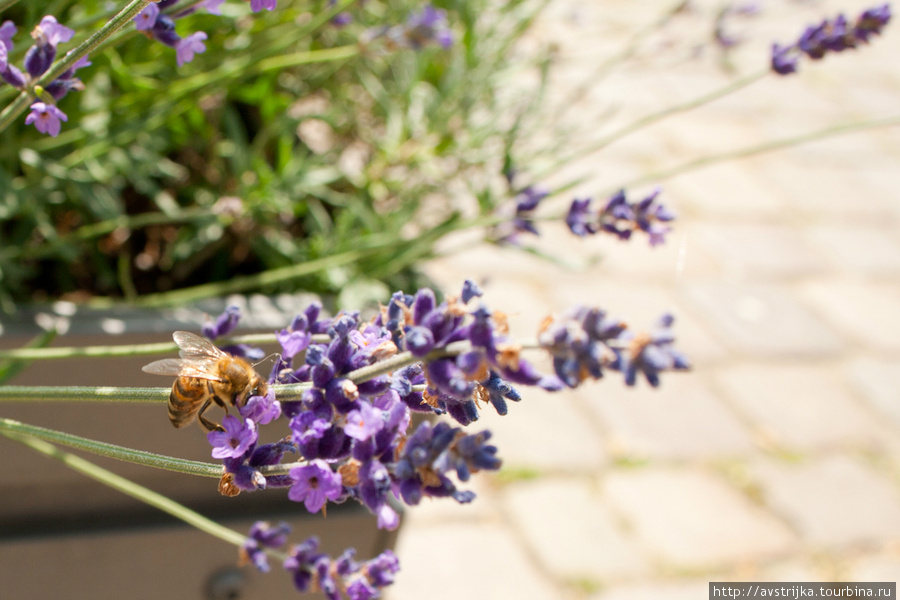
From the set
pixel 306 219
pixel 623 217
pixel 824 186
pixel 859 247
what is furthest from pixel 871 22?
pixel 824 186

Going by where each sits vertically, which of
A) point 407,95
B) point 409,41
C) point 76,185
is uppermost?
point 407,95

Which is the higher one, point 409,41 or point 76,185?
point 409,41

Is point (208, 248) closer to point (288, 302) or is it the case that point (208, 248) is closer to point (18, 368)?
point (288, 302)

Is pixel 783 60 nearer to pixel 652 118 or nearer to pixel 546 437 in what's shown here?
pixel 652 118

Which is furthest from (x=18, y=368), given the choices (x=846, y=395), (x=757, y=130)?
A: (x=757, y=130)

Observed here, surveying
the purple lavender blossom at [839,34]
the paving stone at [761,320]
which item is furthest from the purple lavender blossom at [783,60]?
the paving stone at [761,320]
